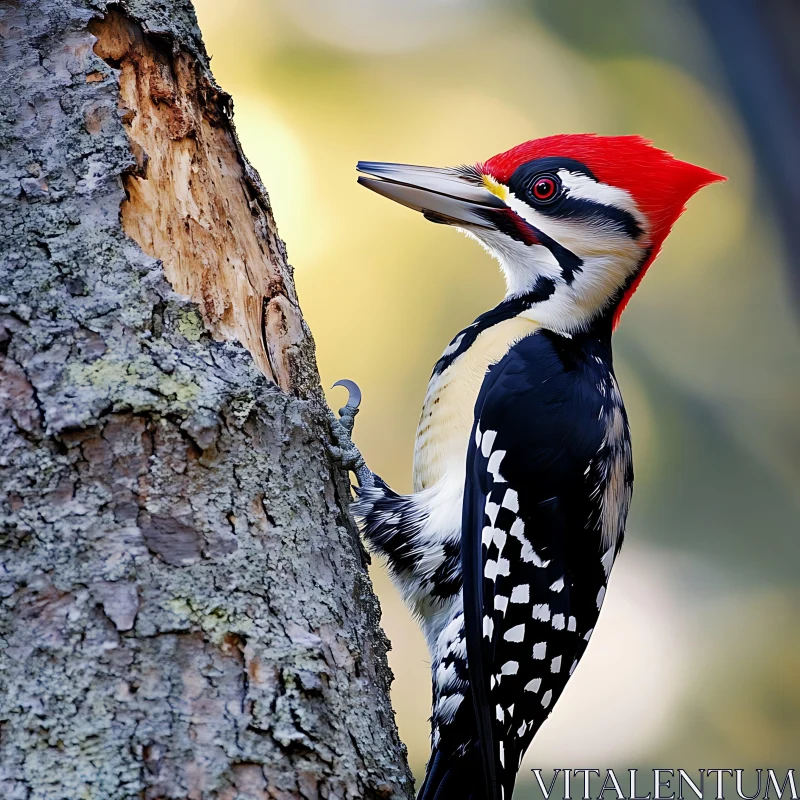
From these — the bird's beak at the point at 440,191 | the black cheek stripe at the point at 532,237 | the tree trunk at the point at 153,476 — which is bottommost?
the tree trunk at the point at 153,476

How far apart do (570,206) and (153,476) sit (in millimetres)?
1377

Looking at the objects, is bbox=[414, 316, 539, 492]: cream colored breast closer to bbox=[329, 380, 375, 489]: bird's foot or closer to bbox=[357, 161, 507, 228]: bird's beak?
bbox=[329, 380, 375, 489]: bird's foot

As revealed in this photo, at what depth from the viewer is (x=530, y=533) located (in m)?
2.03

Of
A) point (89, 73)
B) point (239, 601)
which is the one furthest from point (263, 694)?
point (89, 73)

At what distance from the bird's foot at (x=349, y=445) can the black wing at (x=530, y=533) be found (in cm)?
25

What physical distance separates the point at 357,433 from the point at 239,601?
2.92 m

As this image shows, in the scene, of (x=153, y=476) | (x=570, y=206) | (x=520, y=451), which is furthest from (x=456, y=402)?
(x=153, y=476)

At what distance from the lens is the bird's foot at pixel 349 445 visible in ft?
5.98

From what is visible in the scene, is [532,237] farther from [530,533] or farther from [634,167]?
[530,533]

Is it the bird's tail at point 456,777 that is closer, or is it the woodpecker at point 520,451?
the bird's tail at point 456,777

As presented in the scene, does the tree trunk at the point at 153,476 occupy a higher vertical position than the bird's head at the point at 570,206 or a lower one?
lower

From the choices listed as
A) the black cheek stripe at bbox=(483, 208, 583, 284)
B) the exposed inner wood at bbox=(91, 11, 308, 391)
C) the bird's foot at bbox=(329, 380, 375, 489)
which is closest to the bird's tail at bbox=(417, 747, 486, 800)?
the bird's foot at bbox=(329, 380, 375, 489)

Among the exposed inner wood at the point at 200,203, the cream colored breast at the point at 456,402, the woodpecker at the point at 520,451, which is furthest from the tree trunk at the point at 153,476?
the cream colored breast at the point at 456,402

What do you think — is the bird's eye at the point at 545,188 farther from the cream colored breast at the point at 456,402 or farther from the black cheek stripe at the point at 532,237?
the cream colored breast at the point at 456,402
